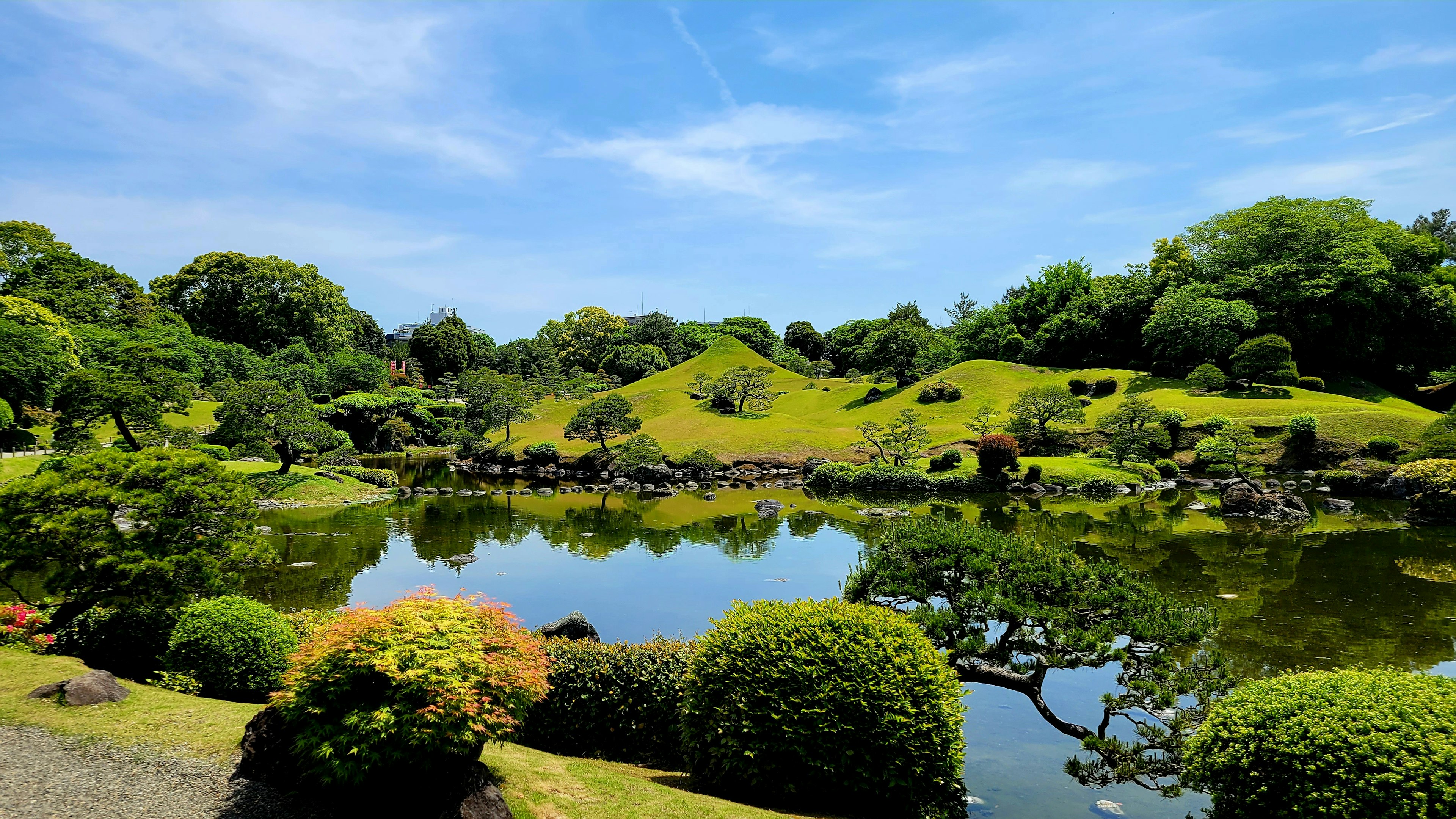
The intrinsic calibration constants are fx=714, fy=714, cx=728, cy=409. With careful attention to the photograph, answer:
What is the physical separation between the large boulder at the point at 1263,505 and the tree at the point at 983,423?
13086 mm

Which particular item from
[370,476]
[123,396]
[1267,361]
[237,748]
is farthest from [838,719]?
[1267,361]

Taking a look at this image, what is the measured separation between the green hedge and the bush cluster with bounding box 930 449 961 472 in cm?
3461

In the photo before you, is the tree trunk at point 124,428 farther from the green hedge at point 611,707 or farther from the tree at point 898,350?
the tree at point 898,350

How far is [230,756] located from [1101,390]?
5948cm

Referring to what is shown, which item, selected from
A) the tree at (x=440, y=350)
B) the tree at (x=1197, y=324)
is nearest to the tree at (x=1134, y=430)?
the tree at (x=1197, y=324)

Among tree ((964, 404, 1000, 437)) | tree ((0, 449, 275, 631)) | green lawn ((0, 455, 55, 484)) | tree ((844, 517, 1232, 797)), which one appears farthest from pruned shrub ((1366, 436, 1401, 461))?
green lawn ((0, 455, 55, 484))

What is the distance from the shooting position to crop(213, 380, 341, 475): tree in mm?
32781

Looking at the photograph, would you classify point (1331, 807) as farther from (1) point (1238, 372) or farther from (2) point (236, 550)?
(1) point (1238, 372)

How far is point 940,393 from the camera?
59.3 m

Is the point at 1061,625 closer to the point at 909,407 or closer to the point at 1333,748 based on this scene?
the point at 1333,748

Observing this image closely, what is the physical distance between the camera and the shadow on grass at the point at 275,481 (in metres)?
33.5

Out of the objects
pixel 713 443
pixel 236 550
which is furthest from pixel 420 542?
pixel 713 443

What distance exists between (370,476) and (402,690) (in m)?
37.8

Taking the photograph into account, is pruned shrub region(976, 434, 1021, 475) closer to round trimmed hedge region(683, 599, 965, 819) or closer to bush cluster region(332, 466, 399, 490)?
bush cluster region(332, 466, 399, 490)
